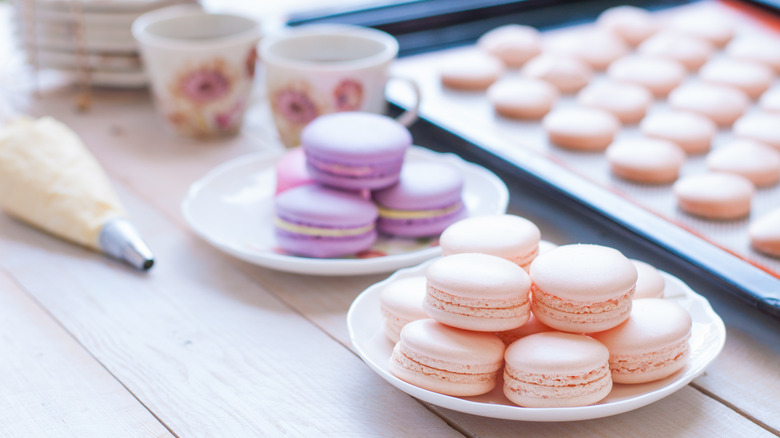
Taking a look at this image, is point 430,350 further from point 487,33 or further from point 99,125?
point 487,33

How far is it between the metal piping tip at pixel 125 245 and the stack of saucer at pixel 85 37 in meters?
0.40

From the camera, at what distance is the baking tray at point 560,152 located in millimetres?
663

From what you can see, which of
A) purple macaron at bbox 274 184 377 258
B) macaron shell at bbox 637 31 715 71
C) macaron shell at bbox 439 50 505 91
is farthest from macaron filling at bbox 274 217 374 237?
macaron shell at bbox 637 31 715 71

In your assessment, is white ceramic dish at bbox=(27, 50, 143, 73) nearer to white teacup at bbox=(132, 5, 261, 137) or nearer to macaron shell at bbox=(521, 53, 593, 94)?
white teacup at bbox=(132, 5, 261, 137)

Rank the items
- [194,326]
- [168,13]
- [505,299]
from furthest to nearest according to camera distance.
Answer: [168,13]
[194,326]
[505,299]

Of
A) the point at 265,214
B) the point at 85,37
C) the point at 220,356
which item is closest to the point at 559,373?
the point at 220,356

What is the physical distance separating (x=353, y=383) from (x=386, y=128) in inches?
9.8

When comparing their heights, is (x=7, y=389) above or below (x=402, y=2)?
below

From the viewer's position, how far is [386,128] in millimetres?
746

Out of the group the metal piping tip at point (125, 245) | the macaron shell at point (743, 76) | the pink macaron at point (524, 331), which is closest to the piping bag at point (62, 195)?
the metal piping tip at point (125, 245)

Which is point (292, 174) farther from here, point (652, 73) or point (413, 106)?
point (652, 73)

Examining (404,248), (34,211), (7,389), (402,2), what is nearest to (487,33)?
(402,2)

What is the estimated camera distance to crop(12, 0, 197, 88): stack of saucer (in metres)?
1.05

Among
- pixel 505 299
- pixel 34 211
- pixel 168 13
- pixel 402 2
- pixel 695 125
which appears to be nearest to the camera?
pixel 505 299
